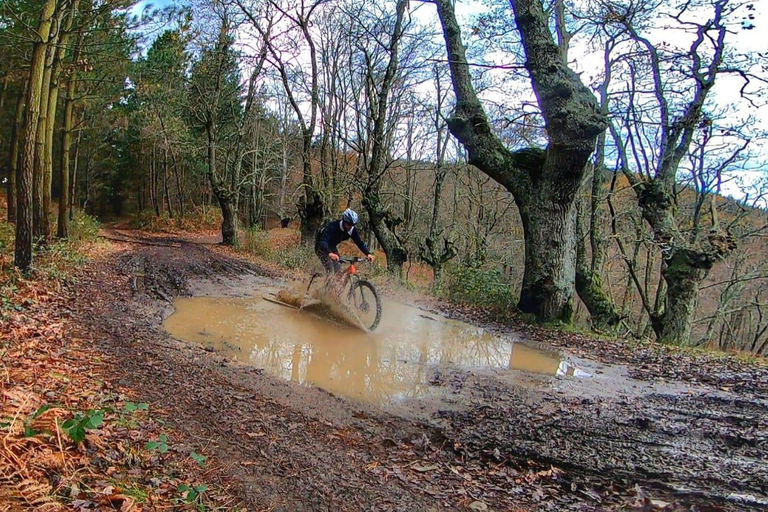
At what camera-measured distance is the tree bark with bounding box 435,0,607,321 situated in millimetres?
8711

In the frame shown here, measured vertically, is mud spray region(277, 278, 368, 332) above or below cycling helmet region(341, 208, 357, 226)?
below

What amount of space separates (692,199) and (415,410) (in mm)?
19461

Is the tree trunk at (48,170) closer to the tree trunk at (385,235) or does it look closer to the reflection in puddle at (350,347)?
the reflection in puddle at (350,347)

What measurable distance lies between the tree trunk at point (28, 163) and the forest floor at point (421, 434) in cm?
195

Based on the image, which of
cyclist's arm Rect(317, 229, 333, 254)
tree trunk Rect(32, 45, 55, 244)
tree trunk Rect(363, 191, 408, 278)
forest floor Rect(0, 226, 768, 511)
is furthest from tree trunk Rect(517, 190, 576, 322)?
tree trunk Rect(32, 45, 55, 244)

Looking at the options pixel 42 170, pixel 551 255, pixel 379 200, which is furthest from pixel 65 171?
pixel 551 255

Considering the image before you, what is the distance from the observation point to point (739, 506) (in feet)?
10.1

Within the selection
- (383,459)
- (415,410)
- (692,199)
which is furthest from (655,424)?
(692,199)

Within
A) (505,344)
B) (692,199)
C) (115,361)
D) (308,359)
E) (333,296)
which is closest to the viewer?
(115,361)

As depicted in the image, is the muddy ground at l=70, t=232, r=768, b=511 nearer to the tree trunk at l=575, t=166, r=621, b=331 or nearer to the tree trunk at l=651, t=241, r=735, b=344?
the tree trunk at l=651, t=241, r=735, b=344

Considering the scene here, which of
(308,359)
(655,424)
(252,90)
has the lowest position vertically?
(308,359)

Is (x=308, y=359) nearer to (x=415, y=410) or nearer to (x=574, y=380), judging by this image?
(x=415, y=410)

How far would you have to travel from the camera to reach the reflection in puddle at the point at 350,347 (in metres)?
6.22

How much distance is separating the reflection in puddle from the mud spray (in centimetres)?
20
